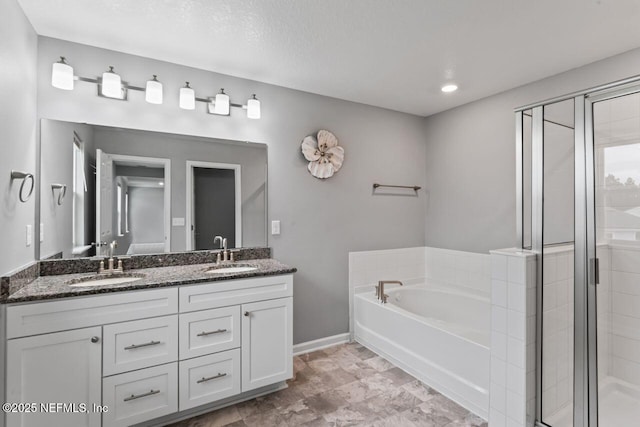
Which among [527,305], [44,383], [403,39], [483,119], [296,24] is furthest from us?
[483,119]

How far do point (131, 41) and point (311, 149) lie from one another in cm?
155

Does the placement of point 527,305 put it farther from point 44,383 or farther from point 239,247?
point 44,383

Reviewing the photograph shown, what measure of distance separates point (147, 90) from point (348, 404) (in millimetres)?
2616

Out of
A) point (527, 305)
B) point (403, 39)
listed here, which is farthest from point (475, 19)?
point (527, 305)

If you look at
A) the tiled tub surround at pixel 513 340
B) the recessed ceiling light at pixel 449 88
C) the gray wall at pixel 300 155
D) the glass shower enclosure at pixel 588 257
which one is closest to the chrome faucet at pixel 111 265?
the gray wall at pixel 300 155

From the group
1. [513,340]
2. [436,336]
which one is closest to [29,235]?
[436,336]

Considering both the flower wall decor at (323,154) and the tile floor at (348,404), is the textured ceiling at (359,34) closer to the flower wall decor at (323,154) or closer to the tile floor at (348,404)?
the flower wall decor at (323,154)

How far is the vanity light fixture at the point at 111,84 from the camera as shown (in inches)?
80.9

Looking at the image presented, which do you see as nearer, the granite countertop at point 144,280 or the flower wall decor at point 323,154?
the granite countertop at point 144,280

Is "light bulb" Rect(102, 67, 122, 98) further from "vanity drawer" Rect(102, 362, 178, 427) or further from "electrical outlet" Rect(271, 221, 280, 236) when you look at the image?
"vanity drawer" Rect(102, 362, 178, 427)

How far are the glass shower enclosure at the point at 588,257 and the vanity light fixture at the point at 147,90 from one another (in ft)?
7.03

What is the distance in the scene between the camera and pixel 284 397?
222 cm

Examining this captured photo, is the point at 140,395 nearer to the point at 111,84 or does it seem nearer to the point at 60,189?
the point at 60,189

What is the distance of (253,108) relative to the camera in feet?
8.41
